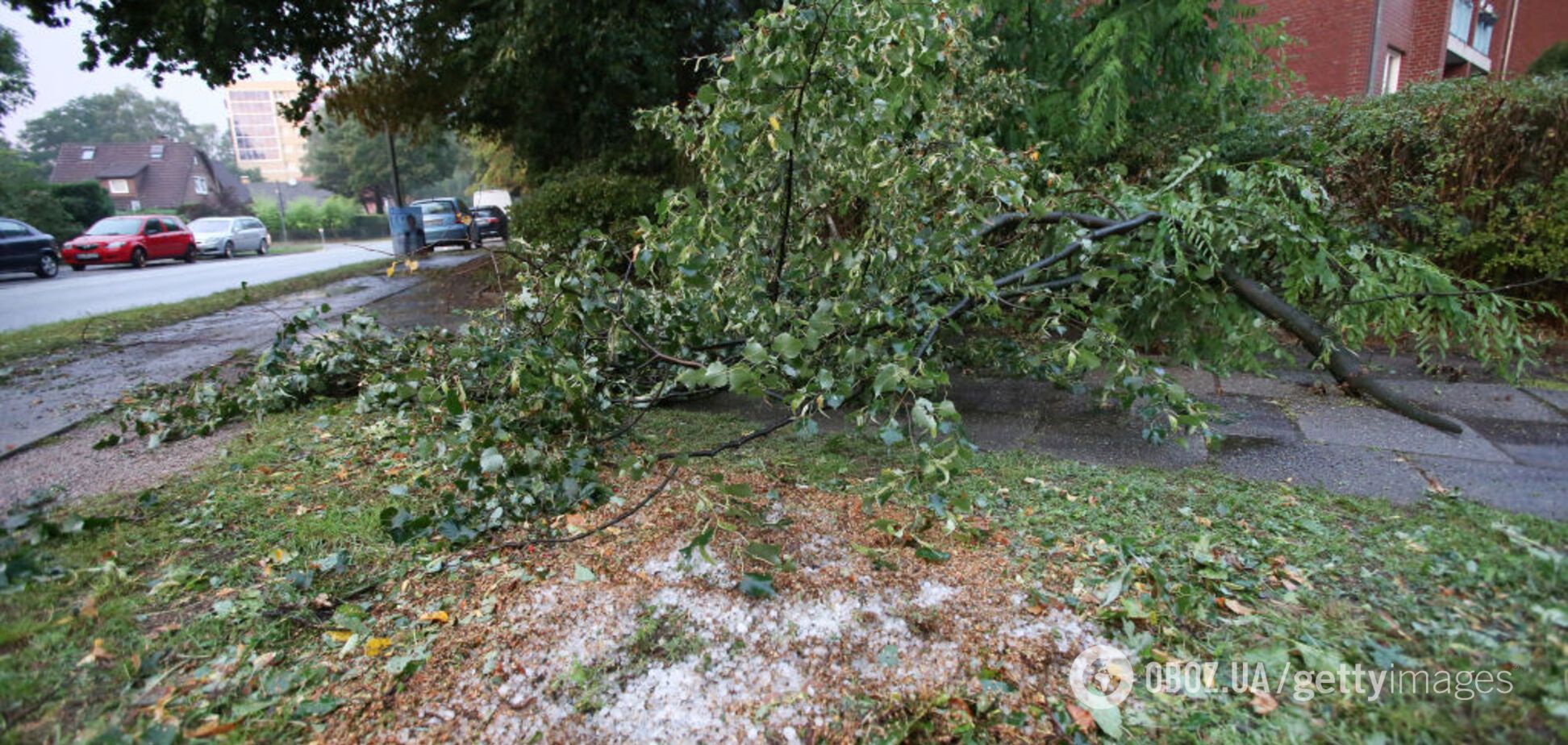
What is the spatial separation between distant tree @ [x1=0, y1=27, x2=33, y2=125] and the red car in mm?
7452

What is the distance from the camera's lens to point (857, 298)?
3.22 metres

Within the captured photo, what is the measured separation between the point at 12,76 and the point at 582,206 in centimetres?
3015

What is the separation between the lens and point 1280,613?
1.99 meters

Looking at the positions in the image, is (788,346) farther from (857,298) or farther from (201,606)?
(201,606)

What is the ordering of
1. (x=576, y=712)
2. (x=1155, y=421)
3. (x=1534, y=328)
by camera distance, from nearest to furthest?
(x=576, y=712)
(x=1155, y=421)
(x=1534, y=328)

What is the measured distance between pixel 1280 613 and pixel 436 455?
296cm

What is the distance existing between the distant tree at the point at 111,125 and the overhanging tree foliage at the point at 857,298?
7615 centimetres

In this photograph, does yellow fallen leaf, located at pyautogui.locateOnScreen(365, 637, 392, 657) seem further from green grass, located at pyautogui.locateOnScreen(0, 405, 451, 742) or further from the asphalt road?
the asphalt road

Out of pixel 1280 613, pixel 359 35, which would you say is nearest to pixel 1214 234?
pixel 1280 613

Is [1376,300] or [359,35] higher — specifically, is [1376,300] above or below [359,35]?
below

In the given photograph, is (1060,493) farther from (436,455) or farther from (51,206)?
(51,206)

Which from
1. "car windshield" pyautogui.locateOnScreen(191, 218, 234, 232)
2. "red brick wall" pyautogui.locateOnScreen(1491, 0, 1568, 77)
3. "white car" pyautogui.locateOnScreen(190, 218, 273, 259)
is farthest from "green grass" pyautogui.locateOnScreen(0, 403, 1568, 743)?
"car windshield" pyautogui.locateOnScreen(191, 218, 234, 232)


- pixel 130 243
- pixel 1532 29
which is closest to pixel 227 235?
pixel 130 243

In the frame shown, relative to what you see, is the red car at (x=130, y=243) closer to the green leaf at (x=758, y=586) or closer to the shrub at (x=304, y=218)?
the green leaf at (x=758, y=586)
